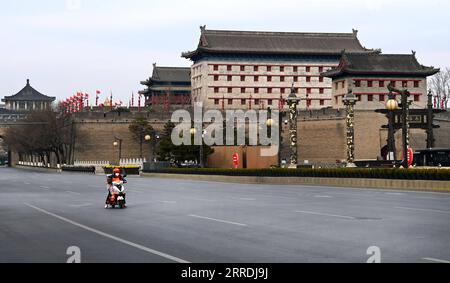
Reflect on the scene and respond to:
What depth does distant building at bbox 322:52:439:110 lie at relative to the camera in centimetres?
9738

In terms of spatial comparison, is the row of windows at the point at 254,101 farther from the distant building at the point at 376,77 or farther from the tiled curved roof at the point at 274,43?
the distant building at the point at 376,77

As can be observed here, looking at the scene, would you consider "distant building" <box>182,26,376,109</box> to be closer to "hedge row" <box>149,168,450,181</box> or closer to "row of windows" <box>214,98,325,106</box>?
"row of windows" <box>214,98,325,106</box>

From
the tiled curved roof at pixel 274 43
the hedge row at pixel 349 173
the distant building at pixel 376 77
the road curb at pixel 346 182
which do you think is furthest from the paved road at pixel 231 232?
the tiled curved roof at pixel 274 43

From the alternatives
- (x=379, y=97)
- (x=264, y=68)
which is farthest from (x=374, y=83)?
(x=264, y=68)

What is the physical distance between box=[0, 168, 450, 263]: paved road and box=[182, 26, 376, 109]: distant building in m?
88.8

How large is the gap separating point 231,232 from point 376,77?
3360 inches

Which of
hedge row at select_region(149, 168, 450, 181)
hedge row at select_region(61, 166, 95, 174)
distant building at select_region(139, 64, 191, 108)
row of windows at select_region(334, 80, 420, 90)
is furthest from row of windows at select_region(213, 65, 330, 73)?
hedge row at select_region(149, 168, 450, 181)

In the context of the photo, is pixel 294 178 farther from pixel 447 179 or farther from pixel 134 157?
pixel 134 157

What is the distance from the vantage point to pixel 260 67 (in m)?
115

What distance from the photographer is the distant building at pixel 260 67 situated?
113812mm

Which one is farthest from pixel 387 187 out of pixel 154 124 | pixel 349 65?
pixel 154 124

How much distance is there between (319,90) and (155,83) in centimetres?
3047

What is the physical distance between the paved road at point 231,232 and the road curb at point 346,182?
32.5ft
